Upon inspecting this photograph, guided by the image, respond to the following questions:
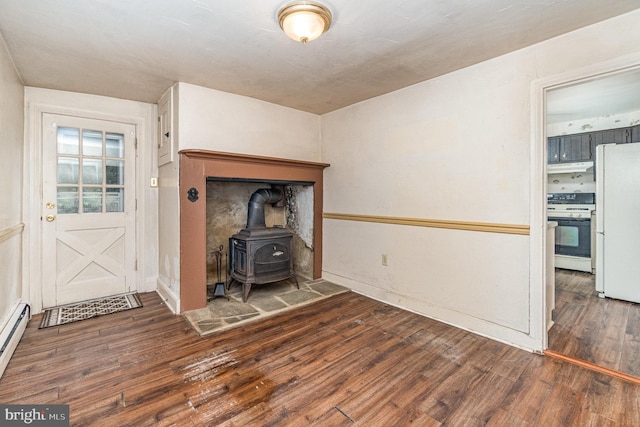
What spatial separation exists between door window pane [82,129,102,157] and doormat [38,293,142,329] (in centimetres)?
164

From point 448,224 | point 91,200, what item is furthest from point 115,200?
point 448,224

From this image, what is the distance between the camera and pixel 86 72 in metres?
2.55

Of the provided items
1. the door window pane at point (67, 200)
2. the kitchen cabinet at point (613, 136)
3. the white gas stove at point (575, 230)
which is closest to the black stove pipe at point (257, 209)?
the door window pane at point (67, 200)

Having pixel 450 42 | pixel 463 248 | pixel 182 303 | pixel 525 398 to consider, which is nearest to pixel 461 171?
pixel 463 248

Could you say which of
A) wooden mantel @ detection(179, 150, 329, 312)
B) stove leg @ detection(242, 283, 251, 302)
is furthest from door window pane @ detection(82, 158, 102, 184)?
stove leg @ detection(242, 283, 251, 302)

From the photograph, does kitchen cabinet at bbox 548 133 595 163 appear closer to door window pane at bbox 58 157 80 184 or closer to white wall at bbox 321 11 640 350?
white wall at bbox 321 11 640 350

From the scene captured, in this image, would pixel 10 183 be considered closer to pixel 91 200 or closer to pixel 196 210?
pixel 91 200

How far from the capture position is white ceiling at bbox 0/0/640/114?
1682mm

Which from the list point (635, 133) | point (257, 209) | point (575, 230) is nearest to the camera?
point (257, 209)

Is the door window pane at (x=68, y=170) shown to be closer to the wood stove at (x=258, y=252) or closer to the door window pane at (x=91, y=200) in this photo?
the door window pane at (x=91, y=200)

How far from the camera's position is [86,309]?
292cm

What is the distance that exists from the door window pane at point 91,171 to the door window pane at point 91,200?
3.5 inches

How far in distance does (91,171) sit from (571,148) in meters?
6.78

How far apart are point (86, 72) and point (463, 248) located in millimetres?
3750
